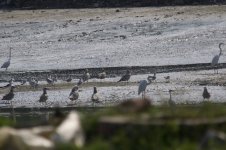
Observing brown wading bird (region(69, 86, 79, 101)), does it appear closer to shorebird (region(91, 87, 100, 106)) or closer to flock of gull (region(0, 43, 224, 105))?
flock of gull (region(0, 43, 224, 105))

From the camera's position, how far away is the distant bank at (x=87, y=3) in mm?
52734

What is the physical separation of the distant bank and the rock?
44.9 m

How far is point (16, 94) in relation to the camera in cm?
2930

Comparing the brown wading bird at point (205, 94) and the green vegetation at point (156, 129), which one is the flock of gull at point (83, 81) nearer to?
the brown wading bird at point (205, 94)

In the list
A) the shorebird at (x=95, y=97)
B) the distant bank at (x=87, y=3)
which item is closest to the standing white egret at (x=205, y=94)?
the shorebird at (x=95, y=97)

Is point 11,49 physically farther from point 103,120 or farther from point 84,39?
point 103,120

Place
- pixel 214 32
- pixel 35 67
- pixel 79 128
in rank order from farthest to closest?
pixel 214 32 → pixel 35 67 → pixel 79 128

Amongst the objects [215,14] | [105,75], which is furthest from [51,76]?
[215,14]

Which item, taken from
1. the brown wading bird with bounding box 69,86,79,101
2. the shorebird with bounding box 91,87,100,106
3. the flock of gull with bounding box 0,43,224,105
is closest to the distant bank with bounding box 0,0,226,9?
the flock of gull with bounding box 0,43,224,105

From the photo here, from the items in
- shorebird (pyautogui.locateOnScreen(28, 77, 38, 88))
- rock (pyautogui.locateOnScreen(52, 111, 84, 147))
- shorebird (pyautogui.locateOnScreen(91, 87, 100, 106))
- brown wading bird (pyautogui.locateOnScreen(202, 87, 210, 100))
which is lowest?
shorebird (pyautogui.locateOnScreen(91, 87, 100, 106))

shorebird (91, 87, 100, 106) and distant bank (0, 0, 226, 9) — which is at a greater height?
distant bank (0, 0, 226, 9)

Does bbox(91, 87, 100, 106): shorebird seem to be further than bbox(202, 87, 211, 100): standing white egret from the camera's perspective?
Yes

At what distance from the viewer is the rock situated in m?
6.71

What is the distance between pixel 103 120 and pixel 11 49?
1260 inches
